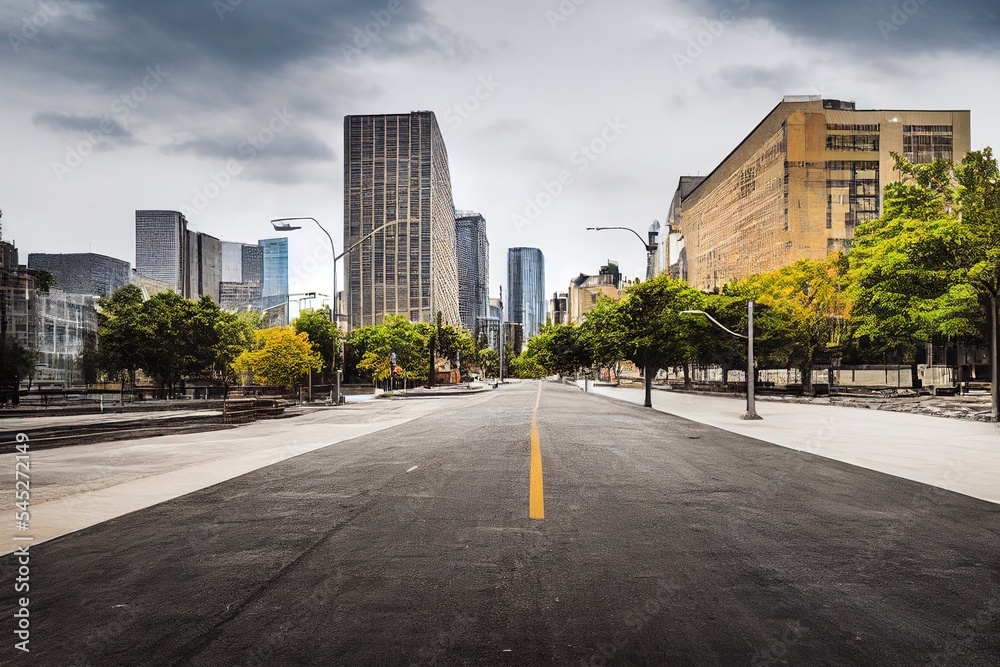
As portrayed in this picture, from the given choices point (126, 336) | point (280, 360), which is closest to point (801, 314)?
point (280, 360)

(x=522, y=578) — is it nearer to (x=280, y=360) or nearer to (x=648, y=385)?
(x=648, y=385)

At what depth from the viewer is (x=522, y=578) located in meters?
4.73

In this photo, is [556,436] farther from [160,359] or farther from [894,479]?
[160,359]

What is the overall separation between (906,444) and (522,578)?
15843 mm

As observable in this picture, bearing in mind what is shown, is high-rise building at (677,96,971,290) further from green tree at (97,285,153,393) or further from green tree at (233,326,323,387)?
green tree at (97,285,153,393)

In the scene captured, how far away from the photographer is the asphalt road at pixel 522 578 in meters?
3.57

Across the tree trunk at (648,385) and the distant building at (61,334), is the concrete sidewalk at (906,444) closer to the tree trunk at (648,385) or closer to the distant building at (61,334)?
the tree trunk at (648,385)

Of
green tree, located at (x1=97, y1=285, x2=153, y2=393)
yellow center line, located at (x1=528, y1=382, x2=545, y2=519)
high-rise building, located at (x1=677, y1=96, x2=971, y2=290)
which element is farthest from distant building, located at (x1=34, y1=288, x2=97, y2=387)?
yellow center line, located at (x1=528, y1=382, x2=545, y2=519)

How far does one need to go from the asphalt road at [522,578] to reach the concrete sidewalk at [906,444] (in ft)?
7.24

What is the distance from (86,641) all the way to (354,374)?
91221 mm

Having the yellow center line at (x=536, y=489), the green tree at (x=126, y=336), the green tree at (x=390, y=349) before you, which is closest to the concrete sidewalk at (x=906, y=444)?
the yellow center line at (x=536, y=489)

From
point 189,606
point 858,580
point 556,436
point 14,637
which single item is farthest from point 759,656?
point 556,436

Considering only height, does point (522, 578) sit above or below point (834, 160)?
below

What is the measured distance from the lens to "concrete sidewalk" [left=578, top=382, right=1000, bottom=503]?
35.1ft
